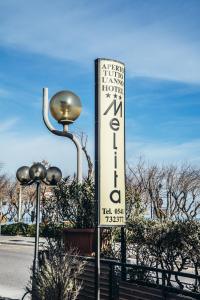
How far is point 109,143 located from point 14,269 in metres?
10.7

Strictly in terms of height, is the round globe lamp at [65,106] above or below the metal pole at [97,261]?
above

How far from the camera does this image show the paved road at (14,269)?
445 inches

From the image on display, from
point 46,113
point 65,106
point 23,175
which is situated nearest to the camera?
point 65,106

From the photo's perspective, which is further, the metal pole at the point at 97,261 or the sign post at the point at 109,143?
the sign post at the point at 109,143

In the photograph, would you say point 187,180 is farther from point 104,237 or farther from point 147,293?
point 147,293

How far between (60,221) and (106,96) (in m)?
5.03

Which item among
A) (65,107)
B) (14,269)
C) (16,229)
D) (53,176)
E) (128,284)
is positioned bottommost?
(14,269)

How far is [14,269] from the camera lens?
15.8 meters

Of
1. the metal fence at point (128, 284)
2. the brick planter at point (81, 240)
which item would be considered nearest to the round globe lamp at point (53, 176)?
the brick planter at point (81, 240)

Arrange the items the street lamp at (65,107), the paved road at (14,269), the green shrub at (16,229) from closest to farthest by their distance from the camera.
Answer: the street lamp at (65,107) → the paved road at (14,269) → the green shrub at (16,229)

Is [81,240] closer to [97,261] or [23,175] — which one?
[97,261]

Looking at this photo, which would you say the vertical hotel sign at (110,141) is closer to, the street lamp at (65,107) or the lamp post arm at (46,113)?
the street lamp at (65,107)

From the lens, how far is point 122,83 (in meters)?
7.18

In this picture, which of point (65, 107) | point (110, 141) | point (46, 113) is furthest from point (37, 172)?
point (110, 141)
